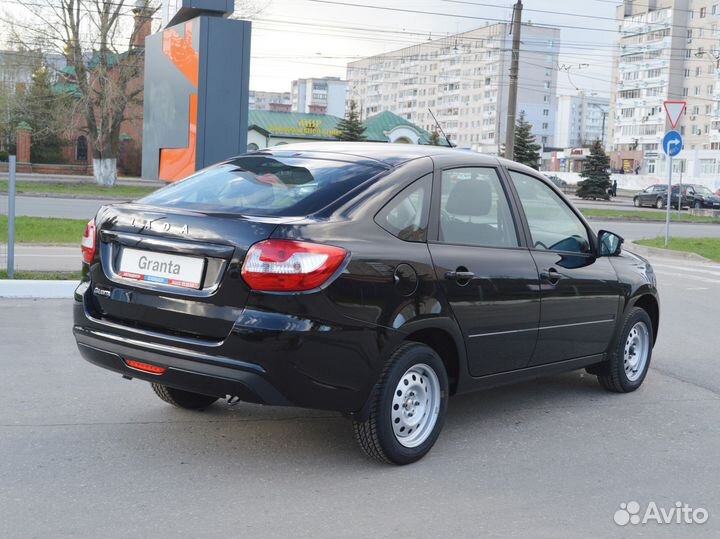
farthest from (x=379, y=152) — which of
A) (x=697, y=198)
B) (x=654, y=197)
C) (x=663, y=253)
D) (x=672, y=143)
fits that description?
(x=697, y=198)

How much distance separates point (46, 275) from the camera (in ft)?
37.3

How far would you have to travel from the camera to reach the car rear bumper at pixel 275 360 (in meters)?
4.28

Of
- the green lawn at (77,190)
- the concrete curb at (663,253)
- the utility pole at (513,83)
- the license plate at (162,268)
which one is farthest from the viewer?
the green lawn at (77,190)

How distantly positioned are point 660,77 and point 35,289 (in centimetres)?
11954

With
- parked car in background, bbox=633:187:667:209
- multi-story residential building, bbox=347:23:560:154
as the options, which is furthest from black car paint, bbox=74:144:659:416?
multi-story residential building, bbox=347:23:560:154

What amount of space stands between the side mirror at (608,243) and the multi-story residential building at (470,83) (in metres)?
124

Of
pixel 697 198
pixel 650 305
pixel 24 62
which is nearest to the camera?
pixel 650 305

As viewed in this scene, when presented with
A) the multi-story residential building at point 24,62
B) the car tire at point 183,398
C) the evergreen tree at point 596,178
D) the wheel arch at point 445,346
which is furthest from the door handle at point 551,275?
the evergreen tree at point 596,178

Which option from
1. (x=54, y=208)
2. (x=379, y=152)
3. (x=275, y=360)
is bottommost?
(x=54, y=208)

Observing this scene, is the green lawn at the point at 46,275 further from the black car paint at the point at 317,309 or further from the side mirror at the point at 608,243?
the side mirror at the point at 608,243

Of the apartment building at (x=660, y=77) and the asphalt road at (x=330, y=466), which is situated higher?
the apartment building at (x=660, y=77)

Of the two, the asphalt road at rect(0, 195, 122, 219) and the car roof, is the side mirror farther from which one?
the asphalt road at rect(0, 195, 122, 219)

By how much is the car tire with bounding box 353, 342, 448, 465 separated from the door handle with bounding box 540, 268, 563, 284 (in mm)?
1050

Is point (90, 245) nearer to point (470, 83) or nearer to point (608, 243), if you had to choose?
point (608, 243)
